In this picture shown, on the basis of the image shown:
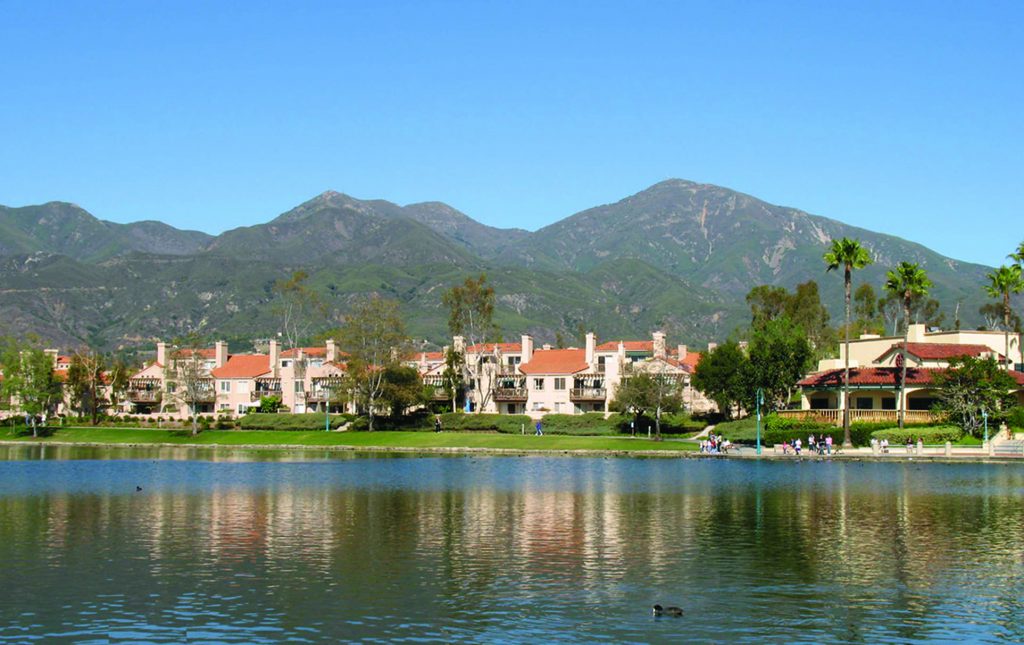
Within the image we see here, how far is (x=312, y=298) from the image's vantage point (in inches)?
6964

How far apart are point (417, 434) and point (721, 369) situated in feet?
105

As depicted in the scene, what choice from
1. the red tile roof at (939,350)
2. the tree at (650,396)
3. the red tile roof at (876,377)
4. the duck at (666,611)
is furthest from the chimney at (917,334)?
the duck at (666,611)

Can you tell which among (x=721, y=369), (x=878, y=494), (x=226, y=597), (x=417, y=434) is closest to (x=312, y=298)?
(x=417, y=434)

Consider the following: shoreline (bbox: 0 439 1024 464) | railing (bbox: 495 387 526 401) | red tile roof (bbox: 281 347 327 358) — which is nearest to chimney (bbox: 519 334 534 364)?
railing (bbox: 495 387 526 401)

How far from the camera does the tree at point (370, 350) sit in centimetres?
13238

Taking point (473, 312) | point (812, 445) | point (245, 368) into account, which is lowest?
point (812, 445)

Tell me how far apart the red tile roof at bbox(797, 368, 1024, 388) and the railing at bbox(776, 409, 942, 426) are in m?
3.15

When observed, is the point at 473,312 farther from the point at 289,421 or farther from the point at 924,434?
the point at 924,434

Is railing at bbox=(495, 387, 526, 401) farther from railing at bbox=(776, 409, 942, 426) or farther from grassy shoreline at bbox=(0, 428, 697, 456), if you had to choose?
railing at bbox=(776, 409, 942, 426)

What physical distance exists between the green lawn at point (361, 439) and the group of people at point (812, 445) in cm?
935

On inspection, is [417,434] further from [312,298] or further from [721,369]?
[312,298]

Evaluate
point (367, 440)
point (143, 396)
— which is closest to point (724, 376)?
point (367, 440)

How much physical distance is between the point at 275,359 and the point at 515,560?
123863 millimetres

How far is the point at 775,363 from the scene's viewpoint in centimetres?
11750
